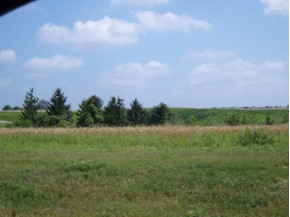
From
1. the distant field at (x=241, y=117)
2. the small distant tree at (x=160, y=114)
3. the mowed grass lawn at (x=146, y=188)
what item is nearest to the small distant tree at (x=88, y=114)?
the small distant tree at (x=160, y=114)

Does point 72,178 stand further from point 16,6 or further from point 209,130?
point 209,130

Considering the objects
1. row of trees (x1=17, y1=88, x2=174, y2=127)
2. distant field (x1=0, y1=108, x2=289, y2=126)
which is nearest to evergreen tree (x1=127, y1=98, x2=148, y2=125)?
row of trees (x1=17, y1=88, x2=174, y2=127)

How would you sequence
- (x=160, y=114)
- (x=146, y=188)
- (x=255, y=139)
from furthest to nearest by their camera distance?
(x=160, y=114) < (x=255, y=139) < (x=146, y=188)

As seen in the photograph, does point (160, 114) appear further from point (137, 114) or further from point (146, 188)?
point (146, 188)

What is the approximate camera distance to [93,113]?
4538 cm

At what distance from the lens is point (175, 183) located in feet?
25.0

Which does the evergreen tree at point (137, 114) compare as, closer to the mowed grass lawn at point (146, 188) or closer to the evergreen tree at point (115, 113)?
the evergreen tree at point (115, 113)

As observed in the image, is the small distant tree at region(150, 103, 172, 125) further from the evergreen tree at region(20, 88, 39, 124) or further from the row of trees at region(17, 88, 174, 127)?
the evergreen tree at region(20, 88, 39, 124)

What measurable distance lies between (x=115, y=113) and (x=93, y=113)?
302cm

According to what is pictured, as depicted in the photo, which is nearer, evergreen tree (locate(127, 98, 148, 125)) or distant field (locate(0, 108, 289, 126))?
distant field (locate(0, 108, 289, 126))

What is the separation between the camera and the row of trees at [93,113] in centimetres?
4491

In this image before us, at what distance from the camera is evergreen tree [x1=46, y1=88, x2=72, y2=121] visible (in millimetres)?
47656

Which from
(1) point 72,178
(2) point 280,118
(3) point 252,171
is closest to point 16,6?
(1) point 72,178

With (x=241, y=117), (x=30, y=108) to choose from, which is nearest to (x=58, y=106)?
(x=30, y=108)
